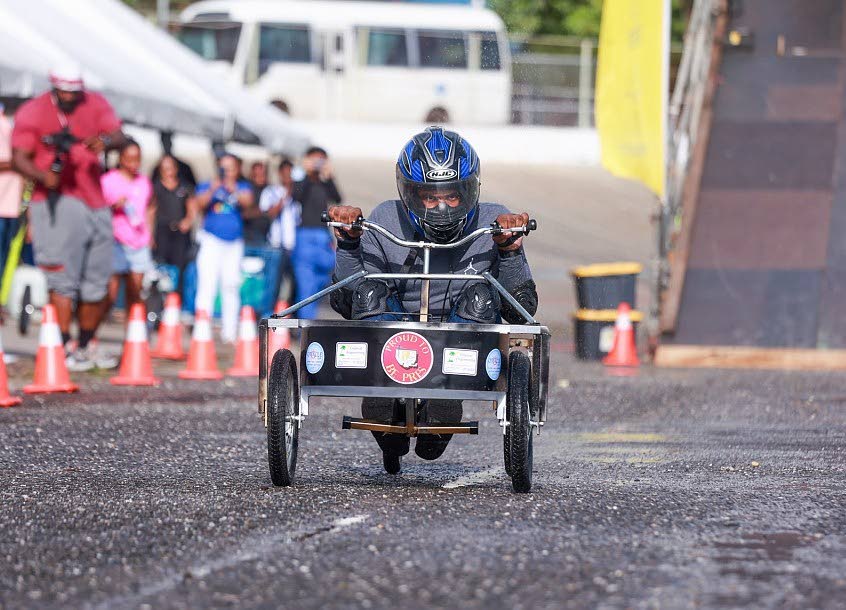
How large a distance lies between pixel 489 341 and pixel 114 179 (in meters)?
9.54

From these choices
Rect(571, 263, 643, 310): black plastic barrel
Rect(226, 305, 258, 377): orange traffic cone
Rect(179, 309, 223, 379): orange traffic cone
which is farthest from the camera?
Rect(571, 263, 643, 310): black plastic barrel

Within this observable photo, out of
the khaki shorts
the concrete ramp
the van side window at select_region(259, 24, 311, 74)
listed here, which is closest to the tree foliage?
the van side window at select_region(259, 24, 311, 74)

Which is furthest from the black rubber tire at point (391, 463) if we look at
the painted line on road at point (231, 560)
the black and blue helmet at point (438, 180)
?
the painted line on road at point (231, 560)

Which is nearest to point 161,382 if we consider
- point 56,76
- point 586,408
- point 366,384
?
point 56,76

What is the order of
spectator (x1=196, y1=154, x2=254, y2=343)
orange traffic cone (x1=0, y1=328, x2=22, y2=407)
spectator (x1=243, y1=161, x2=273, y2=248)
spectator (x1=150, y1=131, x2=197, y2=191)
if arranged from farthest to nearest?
spectator (x1=243, y1=161, x2=273, y2=248) → spectator (x1=150, y1=131, x2=197, y2=191) → spectator (x1=196, y1=154, x2=254, y2=343) → orange traffic cone (x1=0, y1=328, x2=22, y2=407)

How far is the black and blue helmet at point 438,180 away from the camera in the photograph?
7570mm

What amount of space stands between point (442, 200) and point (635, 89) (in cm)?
864

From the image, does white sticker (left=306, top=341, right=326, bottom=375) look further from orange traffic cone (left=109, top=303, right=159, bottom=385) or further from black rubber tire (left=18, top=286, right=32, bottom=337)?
black rubber tire (left=18, top=286, right=32, bottom=337)

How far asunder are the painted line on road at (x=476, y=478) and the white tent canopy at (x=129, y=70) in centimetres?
815

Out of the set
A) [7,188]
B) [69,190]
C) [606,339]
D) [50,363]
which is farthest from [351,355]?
[606,339]

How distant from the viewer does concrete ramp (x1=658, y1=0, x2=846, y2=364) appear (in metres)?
16.3

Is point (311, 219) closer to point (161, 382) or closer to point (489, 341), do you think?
point (161, 382)

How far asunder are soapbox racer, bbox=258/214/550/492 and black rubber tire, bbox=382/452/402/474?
2.29ft

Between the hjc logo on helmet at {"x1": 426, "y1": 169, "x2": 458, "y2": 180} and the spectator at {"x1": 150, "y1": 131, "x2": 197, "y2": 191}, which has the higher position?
the spectator at {"x1": 150, "y1": 131, "x2": 197, "y2": 191}
